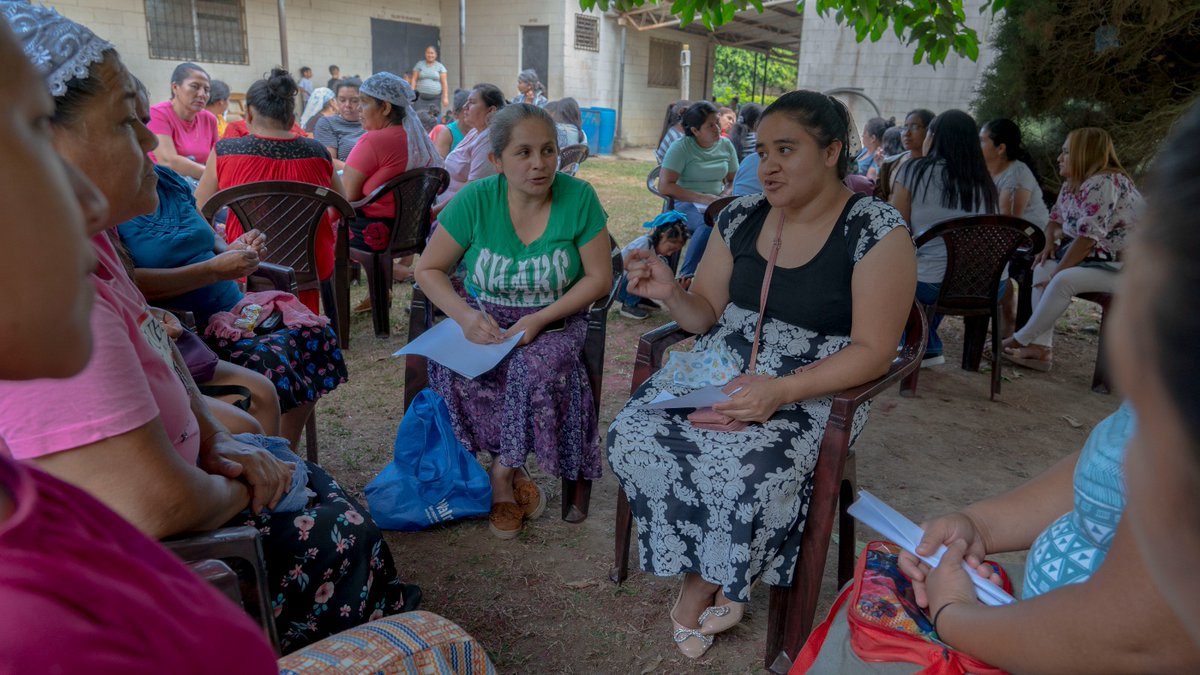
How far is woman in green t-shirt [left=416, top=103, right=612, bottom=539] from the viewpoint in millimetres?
2953

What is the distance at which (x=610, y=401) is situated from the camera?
4434 millimetres

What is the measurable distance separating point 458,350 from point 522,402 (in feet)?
1.03

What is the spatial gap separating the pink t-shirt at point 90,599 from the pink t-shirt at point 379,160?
4.67 metres

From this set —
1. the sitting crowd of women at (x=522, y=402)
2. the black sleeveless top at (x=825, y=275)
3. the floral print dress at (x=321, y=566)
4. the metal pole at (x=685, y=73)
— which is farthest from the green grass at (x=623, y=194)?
the floral print dress at (x=321, y=566)

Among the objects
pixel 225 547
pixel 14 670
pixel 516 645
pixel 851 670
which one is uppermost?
pixel 14 670

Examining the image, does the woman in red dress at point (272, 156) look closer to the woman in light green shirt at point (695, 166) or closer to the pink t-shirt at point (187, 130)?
the pink t-shirt at point (187, 130)

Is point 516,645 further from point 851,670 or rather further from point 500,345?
point 851,670

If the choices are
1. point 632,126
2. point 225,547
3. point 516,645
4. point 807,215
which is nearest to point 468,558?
point 516,645

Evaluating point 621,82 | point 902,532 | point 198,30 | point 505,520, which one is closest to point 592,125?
point 621,82

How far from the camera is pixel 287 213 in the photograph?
432 cm

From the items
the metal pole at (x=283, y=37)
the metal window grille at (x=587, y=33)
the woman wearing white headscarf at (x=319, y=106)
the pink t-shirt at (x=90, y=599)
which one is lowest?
the pink t-shirt at (x=90, y=599)

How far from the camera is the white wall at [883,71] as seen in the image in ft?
38.3

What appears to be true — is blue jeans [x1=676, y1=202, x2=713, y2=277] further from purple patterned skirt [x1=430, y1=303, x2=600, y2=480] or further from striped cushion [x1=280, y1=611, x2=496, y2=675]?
striped cushion [x1=280, y1=611, x2=496, y2=675]

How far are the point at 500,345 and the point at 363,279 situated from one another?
163 inches
